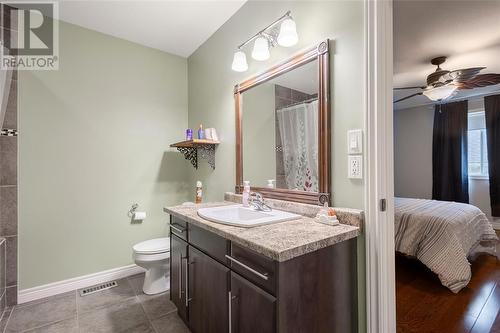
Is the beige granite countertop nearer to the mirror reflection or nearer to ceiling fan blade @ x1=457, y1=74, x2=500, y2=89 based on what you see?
the mirror reflection

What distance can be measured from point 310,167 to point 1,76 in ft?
7.71

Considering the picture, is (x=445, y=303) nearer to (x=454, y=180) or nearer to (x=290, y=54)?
(x=290, y=54)

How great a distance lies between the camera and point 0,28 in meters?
1.96

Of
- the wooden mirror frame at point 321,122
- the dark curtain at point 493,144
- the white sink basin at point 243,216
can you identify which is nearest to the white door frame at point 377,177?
the wooden mirror frame at point 321,122

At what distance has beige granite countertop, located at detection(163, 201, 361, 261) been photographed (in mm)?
926

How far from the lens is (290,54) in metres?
1.59

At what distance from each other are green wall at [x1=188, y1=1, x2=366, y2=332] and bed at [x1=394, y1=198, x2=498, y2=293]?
1.51 m

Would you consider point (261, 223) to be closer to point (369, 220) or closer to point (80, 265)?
point (369, 220)

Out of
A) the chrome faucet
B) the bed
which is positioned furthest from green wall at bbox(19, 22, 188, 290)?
the bed

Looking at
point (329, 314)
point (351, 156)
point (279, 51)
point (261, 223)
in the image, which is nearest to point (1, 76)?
point (279, 51)

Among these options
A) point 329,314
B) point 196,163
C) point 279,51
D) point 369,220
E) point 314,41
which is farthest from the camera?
point 196,163

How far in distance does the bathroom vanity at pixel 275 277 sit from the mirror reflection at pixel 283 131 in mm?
353

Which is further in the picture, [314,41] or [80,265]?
[80,265]

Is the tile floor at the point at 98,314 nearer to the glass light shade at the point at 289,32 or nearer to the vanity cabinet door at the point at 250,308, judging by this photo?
the vanity cabinet door at the point at 250,308
